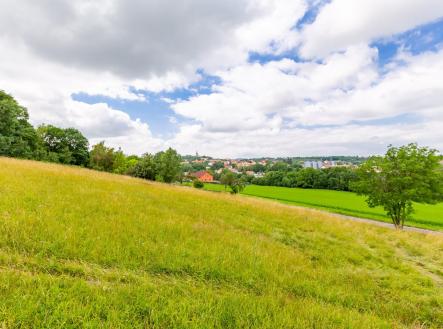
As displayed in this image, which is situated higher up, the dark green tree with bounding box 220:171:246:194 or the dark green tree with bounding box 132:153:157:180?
the dark green tree with bounding box 132:153:157:180

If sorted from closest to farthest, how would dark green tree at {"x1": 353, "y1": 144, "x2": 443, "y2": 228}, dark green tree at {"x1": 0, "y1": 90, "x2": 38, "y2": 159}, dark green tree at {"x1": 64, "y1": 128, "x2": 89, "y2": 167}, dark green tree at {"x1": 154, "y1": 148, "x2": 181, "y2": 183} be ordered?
dark green tree at {"x1": 353, "y1": 144, "x2": 443, "y2": 228}, dark green tree at {"x1": 0, "y1": 90, "x2": 38, "y2": 159}, dark green tree at {"x1": 154, "y1": 148, "x2": 181, "y2": 183}, dark green tree at {"x1": 64, "y1": 128, "x2": 89, "y2": 167}

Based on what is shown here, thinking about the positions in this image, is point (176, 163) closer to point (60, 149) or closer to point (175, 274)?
point (60, 149)

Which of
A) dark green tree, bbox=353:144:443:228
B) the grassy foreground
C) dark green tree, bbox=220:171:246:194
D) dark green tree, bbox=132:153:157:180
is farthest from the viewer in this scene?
dark green tree, bbox=220:171:246:194

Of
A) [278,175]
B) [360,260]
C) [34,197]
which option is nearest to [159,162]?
[34,197]

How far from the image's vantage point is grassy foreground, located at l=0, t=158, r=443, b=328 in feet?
9.41

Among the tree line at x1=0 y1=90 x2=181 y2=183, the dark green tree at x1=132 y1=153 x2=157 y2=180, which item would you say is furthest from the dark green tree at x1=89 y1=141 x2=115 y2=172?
the dark green tree at x1=132 y1=153 x2=157 y2=180

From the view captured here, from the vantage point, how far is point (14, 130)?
Answer: 3222 centimetres

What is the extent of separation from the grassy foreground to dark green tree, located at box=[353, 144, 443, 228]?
13295mm

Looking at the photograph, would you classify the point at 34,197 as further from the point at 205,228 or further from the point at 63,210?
the point at 205,228

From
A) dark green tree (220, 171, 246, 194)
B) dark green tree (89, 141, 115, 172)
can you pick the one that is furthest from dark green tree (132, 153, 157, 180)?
dark green tree (220, 171, 246, 194)

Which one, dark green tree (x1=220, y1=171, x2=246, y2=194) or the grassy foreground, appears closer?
the grassy foreground

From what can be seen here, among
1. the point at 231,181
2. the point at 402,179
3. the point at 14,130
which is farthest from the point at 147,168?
the point at 402,179

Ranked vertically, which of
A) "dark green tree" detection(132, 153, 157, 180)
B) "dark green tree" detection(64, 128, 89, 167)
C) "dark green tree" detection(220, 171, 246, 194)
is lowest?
"dark green tree" detection(220, 171, 246, 194)

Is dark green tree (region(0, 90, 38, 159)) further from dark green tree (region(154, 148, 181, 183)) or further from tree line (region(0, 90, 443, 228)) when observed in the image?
dark green tree (region(154, 148, 181, 183))
